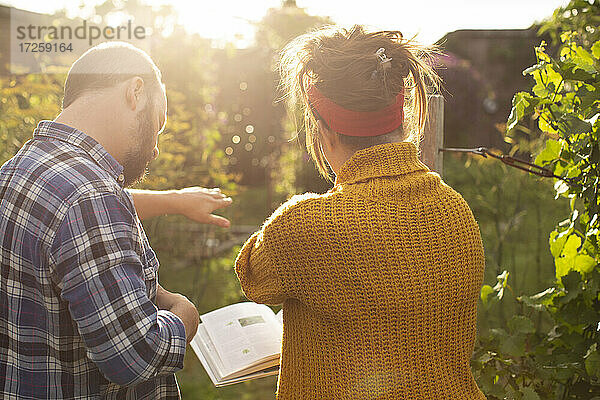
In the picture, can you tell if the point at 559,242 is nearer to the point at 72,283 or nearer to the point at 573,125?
the point at 573,125

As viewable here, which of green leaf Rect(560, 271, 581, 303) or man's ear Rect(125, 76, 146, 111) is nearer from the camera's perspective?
man's ear Rect(125, 76, 146, 111)

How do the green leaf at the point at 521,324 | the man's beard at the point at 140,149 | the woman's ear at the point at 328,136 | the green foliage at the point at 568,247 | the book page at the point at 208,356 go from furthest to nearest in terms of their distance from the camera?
1. the green leaf at the point at 521,324
2. the green foliage at the point at 568,247
3. the book page at the point at 208,356
4. the man's beard at the point at 140,149
5. the woman's ear at the point at 328,136

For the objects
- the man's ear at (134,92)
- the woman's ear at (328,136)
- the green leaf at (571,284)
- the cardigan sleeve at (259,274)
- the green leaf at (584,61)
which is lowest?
the green leaf at (571,284)

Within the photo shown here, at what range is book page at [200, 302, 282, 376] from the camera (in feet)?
5.12

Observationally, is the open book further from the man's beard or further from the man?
the man's beard

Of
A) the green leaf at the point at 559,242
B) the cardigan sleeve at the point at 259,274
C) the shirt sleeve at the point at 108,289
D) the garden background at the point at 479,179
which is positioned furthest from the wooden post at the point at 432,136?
the shirt sleeve at the point at 108,289

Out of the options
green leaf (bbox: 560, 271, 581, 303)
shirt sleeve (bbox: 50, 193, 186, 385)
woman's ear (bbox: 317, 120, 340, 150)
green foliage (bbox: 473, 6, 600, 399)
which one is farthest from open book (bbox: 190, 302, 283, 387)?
green leaf (bbox: 560, 271, 581, 303)

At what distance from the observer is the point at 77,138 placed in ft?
4.43

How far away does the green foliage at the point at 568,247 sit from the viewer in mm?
1664

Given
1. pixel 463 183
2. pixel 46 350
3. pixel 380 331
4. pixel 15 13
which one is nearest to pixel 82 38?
pixel 15 13

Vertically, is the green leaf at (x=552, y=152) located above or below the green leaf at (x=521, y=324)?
above

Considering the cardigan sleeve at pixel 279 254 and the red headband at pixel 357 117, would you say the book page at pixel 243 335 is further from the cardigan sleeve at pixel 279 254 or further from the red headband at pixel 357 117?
the red headband at pixel 357 117

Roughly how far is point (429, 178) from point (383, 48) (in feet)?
0.98

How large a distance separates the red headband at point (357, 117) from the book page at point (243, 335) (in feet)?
2.15
